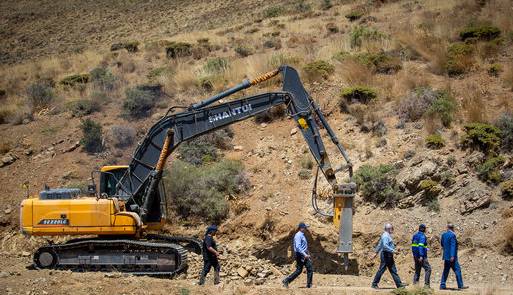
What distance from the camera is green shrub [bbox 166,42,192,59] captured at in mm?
35594

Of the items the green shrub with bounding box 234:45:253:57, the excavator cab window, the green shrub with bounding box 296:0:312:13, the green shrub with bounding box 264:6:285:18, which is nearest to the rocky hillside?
the green shrub with bounding box 234:45:253:57

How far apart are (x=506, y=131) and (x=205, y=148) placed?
33.5 feet

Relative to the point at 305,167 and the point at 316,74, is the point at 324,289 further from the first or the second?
the point at 316,74

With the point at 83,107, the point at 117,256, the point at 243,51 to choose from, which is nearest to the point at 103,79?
the point at 83,107

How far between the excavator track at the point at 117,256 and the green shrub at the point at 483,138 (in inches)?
Result: 355

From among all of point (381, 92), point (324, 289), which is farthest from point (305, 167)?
point (324, 289)

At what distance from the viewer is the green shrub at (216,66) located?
98.9 ft

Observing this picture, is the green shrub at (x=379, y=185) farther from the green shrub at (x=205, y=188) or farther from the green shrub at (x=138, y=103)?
the green shrub at (x=138, y=103)

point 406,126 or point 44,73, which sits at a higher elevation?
point 44,73

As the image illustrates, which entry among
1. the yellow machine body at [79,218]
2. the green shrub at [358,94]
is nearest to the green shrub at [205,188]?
the yellow machine body at [79,218]

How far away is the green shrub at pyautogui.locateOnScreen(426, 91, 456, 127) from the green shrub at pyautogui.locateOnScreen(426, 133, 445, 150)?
3.47 ft

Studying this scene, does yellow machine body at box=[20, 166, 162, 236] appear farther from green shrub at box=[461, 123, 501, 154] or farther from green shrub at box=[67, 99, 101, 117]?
green shrub at box=[67, 99, 101, 117]

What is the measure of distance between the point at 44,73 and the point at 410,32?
2061 cm

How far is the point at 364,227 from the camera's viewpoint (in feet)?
63.8
